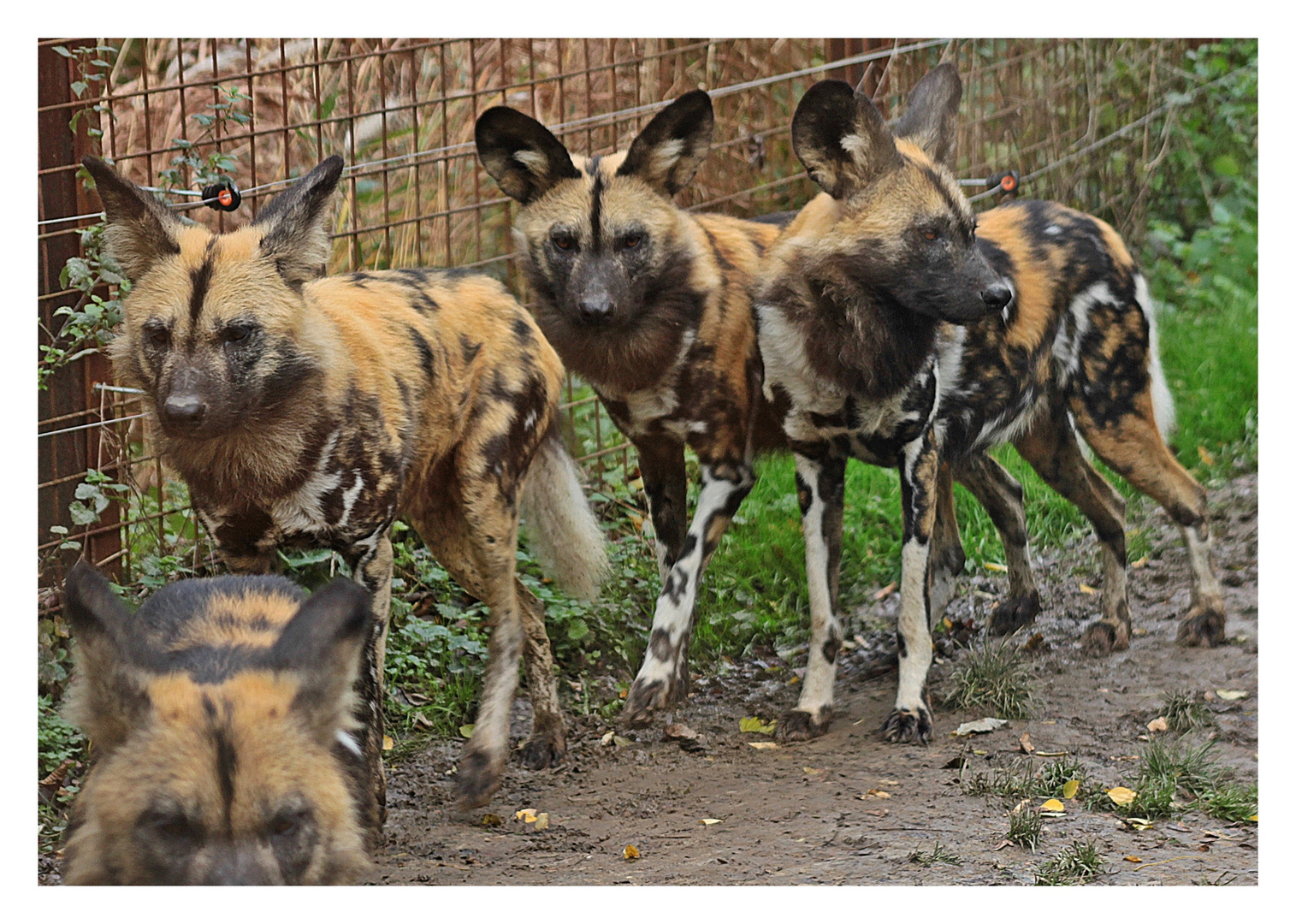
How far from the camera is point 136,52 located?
3.66 meters

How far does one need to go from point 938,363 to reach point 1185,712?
49.2 inches

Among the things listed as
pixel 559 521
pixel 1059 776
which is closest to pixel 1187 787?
pixel 1059 776

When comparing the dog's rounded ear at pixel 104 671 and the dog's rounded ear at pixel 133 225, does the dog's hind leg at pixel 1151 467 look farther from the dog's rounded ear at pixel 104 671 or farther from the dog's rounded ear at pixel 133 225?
the dog's rounded ear at pixel 104 671

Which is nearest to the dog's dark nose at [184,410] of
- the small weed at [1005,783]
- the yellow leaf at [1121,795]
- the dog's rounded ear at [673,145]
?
the dog's rounded ear at [673,145]

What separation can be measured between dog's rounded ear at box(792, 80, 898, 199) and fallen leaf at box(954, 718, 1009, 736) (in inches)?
61.5

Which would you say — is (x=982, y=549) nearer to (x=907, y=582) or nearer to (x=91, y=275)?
(x=907, y=582)

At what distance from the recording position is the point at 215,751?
7.48 ft

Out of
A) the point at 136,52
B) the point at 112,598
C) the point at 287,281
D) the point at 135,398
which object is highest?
the point at 136,52

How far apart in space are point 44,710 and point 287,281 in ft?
3.98

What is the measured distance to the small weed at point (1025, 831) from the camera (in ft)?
10.9

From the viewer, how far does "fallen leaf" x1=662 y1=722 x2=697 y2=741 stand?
393 centimetres

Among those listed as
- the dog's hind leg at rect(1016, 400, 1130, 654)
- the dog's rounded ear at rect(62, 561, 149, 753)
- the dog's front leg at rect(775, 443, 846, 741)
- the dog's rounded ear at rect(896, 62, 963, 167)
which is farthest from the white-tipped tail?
the dog's rounded ear at rect(62, 561, 149, 753)

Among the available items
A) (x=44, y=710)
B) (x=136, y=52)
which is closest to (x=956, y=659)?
(x=44, y=710)

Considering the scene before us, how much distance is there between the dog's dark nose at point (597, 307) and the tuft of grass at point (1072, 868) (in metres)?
1.81
